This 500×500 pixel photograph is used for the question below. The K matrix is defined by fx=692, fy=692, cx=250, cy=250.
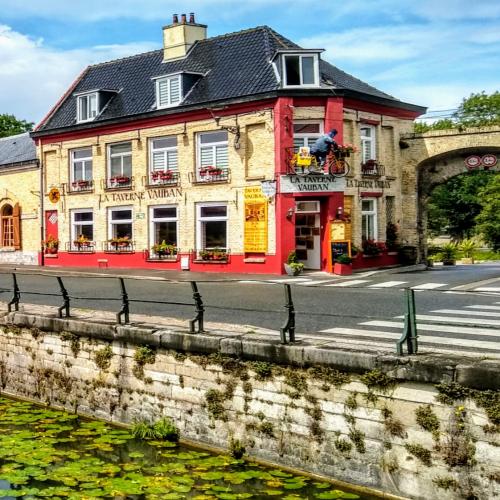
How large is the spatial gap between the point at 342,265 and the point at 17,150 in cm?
2037

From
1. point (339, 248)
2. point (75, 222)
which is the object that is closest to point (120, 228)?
point (75, 222)

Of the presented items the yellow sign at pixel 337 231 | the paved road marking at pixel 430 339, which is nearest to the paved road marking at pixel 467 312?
the paved road marking at pixel 430 339

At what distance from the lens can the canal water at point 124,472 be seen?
8.13 metres

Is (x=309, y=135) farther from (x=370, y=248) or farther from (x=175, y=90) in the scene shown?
(x=175, y=90)

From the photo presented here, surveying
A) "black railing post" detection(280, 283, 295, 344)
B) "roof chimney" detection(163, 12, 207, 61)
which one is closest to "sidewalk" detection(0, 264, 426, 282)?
"roof chimney" detection(163, 12, 207, 61)

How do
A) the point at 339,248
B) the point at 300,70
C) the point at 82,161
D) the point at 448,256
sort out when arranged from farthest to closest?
the point at 448,256 → the point at 82,161 → the point at 300,70 → the point at 339,248

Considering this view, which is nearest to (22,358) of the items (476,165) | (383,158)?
(383,158)

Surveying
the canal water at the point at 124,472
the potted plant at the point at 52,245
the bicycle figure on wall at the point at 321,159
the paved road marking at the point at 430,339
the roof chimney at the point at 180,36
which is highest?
the roof chimney at the point at 180,36

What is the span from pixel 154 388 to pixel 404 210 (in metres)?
20.2

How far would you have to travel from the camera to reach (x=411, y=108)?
2894 cm

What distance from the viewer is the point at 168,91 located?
28.4 metres

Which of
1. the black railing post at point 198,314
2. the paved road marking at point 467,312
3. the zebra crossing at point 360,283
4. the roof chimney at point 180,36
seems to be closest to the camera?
the black railing post at point 198,314

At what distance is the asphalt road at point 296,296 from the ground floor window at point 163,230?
337cm

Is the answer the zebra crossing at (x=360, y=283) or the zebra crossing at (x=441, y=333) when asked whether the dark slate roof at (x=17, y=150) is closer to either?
the zebra crossing at (x=360, y=283)
